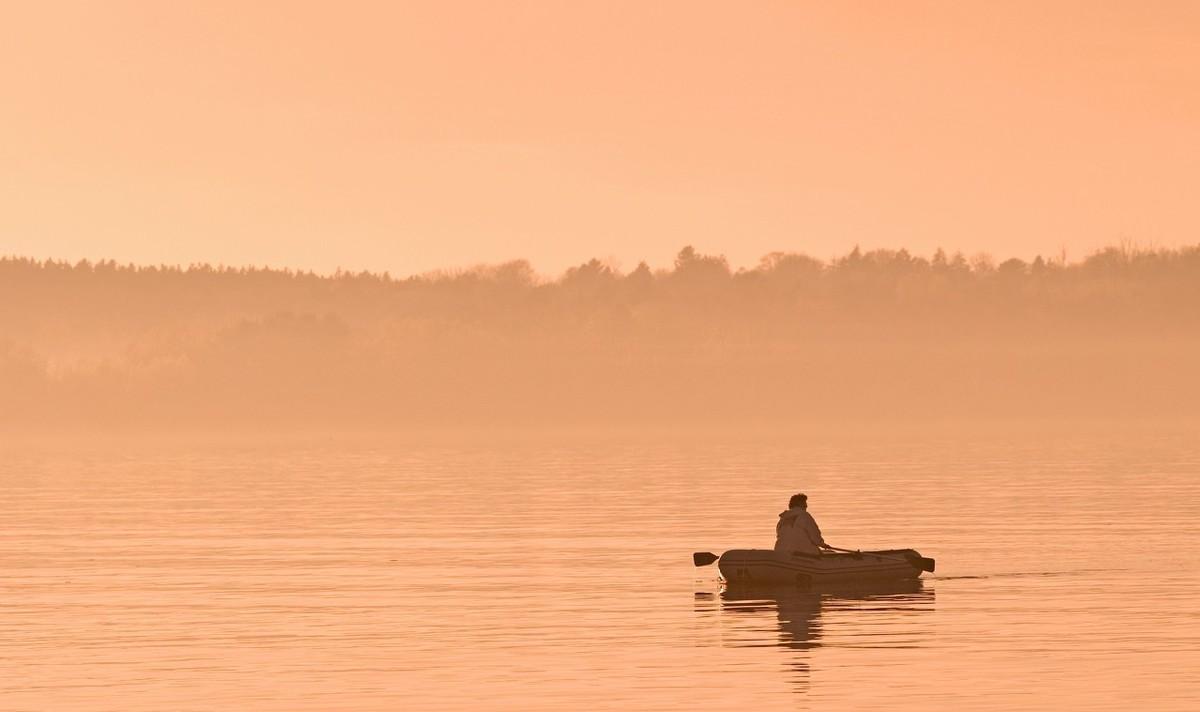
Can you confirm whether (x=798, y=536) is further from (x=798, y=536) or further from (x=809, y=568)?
(x=809, y=568)

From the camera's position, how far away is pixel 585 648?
120 feet

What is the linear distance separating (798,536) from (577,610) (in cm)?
594

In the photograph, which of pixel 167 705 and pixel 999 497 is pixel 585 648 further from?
pixel 999 497

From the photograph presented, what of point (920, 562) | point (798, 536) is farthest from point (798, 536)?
point (920, 562)

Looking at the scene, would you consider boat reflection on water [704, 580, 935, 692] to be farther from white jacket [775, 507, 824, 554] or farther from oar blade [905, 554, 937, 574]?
white jacket [775, 507, 824, 554]

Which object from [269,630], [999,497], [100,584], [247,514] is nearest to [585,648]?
[269,630]

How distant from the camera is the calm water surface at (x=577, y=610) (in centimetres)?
3158

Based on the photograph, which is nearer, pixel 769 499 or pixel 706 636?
pixel 706 636

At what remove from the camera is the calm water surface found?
31578mm

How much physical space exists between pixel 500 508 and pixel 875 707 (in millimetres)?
62845

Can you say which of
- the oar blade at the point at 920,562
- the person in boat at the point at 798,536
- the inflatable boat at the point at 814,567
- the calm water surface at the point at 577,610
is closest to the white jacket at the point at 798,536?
the person in boat at the point at 798,536

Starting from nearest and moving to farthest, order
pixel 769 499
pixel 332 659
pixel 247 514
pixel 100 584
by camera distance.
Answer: pixel 332 659 → pixel 100 584 → pixel 247 514 → pixel 769 499

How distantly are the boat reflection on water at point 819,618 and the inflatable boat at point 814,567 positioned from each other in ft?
0.75

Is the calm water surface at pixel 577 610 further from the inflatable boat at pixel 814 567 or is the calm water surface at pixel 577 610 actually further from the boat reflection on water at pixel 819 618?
the inflatable boat at pixel 814 567
